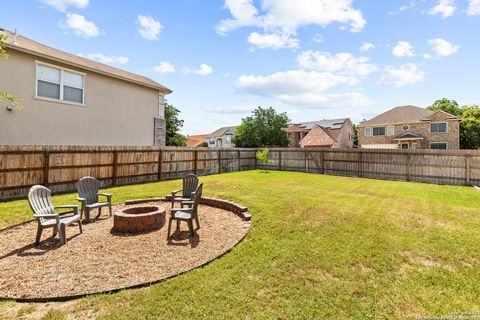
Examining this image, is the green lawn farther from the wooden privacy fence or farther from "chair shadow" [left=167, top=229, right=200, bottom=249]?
the wooden privacy fence

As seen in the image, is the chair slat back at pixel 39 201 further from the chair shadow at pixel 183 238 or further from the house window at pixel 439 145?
the house window at pixel 439 145

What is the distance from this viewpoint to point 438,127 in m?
29.1

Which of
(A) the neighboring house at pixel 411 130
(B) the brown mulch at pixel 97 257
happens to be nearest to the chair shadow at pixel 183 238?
(B) the brown mulch at pixel 97 257

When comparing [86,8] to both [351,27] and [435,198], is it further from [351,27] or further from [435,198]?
[435,198]

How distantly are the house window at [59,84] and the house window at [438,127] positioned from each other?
36176 millimetres

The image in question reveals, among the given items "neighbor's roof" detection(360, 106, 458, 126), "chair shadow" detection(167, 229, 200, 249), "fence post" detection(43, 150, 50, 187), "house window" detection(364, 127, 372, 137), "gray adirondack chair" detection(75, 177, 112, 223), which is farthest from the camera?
"house window" detection(364, 127, 372, 137)

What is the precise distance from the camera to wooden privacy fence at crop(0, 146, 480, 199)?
8.52 meters

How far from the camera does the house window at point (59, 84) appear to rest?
10709 mm

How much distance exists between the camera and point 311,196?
8.47 meters

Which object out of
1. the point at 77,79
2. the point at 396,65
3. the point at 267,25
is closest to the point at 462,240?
the point at 267,25

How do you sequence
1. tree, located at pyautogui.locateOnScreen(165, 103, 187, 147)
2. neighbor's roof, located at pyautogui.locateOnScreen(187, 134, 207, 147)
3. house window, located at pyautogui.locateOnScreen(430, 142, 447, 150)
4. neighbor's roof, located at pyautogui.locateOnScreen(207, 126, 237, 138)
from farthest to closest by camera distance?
neighbor's roof, located at pyautogui.locateOnScreen(187, 134, 207, 147)
neighbor's roof, located at pyautogui.locateOnScreen(207, 126, 237, 138)
tree, located at pyautogui.locateOnScreen(165, 103, 187, 147)
house window, located at pyautogui.locateOnScreen(430, 142, 447, 150)

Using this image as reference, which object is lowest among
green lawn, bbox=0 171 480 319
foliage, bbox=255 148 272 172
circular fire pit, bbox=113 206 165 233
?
green lawn, bbox=0 171 480 319

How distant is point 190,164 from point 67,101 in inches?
274

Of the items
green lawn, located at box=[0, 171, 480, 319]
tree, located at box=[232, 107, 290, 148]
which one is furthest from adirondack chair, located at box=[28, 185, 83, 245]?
tree, located at box=[232, 107, 290, 148]
